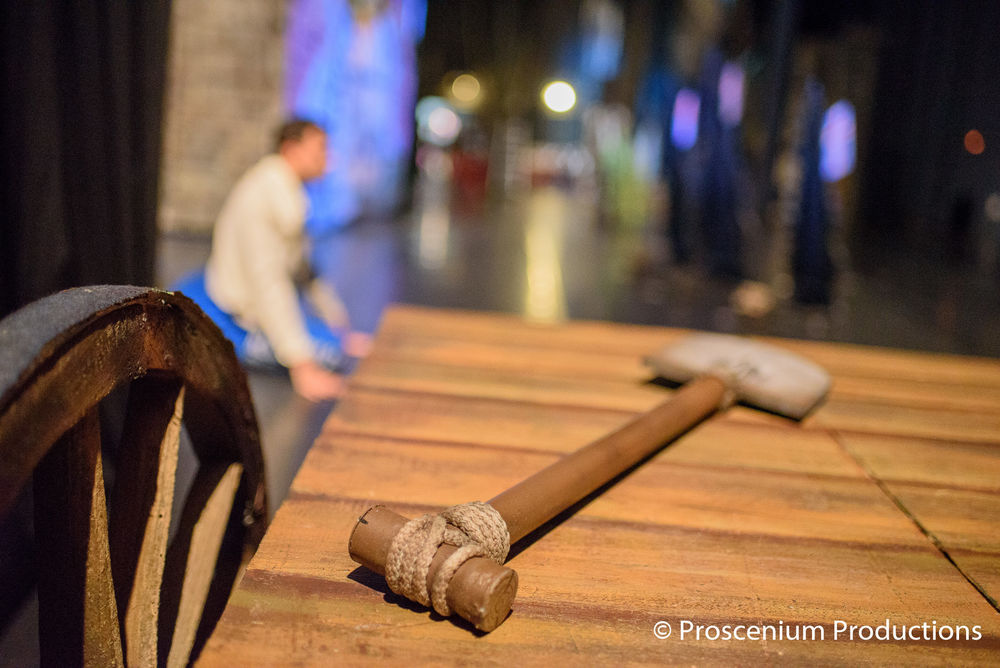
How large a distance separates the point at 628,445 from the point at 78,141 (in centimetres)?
134

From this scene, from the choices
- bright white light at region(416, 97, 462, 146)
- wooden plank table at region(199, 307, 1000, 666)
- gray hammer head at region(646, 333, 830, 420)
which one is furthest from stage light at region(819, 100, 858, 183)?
bright white light at region(416, 97, 462, 146)

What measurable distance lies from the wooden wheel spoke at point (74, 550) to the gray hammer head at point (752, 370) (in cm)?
100

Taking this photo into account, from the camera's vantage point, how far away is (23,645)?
50.7 inches

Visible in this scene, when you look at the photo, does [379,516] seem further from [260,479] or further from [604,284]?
[604,284]

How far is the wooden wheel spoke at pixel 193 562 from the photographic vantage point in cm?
98

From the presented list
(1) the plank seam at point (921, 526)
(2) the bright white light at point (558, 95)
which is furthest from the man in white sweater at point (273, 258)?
(2) the bright white light at point (558, 95)

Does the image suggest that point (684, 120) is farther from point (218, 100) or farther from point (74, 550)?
point (74, 550)

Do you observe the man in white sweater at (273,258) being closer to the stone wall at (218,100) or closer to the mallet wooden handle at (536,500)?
the mallet wooden handle at (536,500)

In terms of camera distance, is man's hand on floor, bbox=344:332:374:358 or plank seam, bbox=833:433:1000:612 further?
man's hand on floor, bbox=344:332:374:358

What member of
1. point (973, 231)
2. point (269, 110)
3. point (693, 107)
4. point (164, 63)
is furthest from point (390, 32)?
point (164, 63)

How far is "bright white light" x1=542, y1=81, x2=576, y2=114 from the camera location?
21.9m

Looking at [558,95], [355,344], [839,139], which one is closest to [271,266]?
[355,344]

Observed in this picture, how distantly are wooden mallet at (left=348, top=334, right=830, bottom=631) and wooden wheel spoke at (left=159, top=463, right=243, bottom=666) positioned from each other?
386mm

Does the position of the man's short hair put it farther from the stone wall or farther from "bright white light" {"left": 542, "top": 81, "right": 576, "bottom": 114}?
"bright white light" {"left": 542, "top": 81, "right": 576, "bottom": 114}
